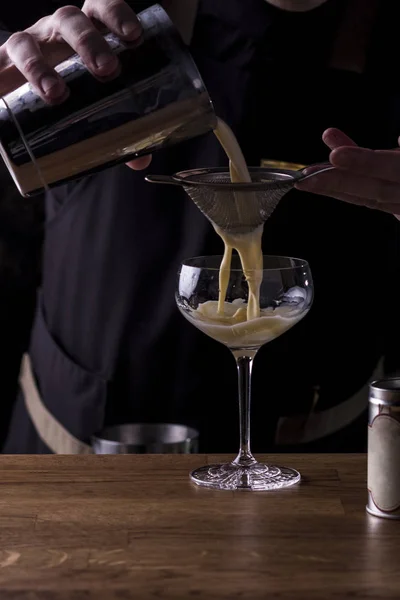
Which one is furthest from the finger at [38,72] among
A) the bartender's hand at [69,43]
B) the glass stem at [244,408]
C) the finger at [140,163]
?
the glass stem at [244,408]

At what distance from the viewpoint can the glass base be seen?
1.30 metres

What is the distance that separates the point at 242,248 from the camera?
1.39 meters

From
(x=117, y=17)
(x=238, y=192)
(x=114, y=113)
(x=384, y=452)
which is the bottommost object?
(x=384, y=452)

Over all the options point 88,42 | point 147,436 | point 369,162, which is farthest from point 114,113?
point 147,436

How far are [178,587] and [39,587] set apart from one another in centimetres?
13

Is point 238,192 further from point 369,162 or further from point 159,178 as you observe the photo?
point 369,162

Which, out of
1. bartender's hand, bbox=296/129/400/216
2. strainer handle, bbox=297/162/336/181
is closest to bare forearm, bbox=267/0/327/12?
bartender's hand, bbox=296/129/400/216

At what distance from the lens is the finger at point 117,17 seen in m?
1.29

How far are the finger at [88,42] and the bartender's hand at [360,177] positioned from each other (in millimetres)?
329

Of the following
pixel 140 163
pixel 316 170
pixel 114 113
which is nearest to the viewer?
pixel 114 113

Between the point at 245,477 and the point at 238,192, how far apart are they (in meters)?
0.38

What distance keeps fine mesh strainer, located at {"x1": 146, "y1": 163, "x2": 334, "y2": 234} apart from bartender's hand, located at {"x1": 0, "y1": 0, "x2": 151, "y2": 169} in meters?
0.16

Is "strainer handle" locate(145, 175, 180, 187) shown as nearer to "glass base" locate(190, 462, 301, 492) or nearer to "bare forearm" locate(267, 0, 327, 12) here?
"glass base" locate(190, 462, 301, 492)

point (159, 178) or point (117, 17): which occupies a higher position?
point (117, 17)
